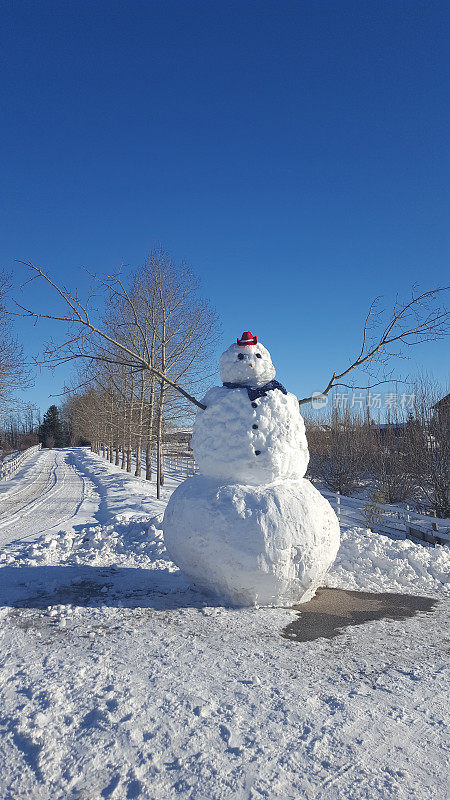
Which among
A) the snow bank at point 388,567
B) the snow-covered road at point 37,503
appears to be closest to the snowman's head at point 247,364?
the snow bank at point 388,567

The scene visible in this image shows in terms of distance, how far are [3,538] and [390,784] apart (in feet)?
30.4

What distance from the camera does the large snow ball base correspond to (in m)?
4.76

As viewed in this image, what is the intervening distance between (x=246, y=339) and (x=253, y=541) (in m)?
2.28

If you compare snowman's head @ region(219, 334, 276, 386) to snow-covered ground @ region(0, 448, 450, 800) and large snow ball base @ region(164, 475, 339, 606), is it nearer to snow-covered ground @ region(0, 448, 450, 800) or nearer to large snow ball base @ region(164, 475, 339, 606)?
large snow ball base @ region(164, 475, 339, 606)

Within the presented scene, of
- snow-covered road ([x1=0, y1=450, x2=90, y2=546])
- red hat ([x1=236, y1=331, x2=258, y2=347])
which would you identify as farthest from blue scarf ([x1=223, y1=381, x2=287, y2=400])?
snow-covered road ([x1=0, y1=450, x2=90, y2=546])

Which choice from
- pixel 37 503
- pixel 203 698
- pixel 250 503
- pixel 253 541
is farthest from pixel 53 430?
pixel 203 698

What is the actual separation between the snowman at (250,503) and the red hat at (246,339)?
1cm

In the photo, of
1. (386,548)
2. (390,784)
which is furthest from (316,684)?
(386,548)

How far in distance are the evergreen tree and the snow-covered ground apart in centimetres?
7269

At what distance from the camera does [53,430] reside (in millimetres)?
75125

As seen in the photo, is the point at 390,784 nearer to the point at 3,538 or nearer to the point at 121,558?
the point at 121,558

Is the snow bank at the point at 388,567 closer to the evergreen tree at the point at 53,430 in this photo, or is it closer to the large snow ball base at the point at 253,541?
Result: the large snow ball base at the point at 253,541

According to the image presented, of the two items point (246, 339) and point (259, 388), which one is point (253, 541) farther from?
point (246, 339)

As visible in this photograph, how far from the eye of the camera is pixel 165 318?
14.7m
